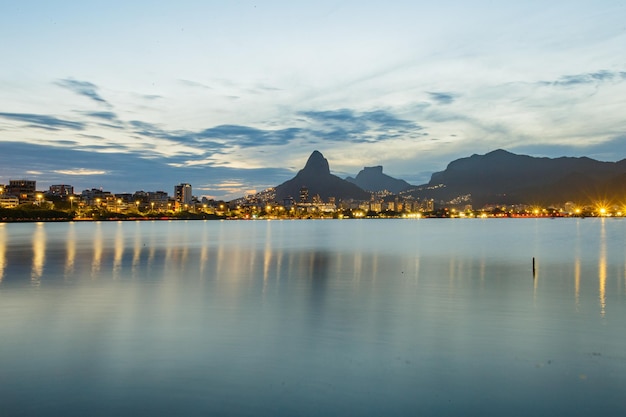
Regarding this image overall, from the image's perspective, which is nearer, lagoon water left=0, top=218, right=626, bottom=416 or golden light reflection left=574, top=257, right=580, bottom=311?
lagoon water left=0, top=218, right=626, bottom=416

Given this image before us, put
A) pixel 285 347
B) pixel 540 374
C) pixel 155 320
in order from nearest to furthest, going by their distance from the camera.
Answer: pixel 540 374 → pixel 285 347 → pixel 155 320

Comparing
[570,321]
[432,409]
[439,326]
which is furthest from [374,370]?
[570,321]

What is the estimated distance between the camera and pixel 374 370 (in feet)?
50.4

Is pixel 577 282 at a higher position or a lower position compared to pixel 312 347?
higher

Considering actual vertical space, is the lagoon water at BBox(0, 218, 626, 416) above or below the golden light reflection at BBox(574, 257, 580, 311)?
below

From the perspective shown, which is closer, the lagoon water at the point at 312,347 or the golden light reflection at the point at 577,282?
the lagoon water at the point at 312,347

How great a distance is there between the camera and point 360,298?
2919 cm

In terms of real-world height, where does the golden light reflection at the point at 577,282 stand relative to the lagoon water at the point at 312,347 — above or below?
above

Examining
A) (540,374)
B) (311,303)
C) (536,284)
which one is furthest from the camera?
(536,284)

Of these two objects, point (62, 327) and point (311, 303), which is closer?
point (62, 327)

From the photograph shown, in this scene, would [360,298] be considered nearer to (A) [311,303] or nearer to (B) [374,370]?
(A) [311,303]

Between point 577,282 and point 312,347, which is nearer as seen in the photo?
point 312,347

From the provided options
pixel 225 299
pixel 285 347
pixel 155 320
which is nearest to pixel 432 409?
pixel 285 347

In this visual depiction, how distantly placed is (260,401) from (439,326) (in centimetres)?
1115
